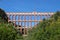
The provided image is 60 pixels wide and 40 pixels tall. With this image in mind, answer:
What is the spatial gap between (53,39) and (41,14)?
67.8m

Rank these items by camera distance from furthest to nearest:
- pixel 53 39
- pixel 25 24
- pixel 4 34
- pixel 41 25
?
pixel 25 24, pixel 41 25, pixel 4 34, pixel 53 39

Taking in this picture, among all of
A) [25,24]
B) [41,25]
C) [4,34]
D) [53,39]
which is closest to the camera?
[53,39]

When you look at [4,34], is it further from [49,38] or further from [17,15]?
[17,15]

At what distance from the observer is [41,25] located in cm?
3709

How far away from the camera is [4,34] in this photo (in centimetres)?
3234

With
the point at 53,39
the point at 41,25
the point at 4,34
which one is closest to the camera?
the point at 53,39

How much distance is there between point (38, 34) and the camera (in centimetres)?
3397

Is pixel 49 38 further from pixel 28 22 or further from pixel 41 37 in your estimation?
pixel 28 22

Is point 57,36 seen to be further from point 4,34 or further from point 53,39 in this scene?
point 4,34

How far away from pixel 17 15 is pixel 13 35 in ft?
213

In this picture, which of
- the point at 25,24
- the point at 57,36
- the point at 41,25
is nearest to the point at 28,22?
the point at 25,24

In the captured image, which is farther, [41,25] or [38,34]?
[41,25]

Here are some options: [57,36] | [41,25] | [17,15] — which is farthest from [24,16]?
[57,36]

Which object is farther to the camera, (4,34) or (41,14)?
(41,14)
